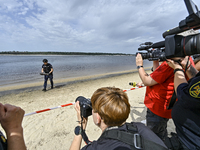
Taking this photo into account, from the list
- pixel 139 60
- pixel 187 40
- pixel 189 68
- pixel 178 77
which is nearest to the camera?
pixel 187 40

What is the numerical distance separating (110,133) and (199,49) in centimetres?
102

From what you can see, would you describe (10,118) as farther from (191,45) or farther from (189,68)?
(189,68)

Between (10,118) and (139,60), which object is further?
(139,60)

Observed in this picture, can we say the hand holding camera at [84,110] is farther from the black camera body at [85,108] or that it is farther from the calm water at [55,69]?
the calm water at [55,69]

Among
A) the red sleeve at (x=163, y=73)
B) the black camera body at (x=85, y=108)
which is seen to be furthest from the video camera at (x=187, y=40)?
the black camera body at (x=85, y=108)

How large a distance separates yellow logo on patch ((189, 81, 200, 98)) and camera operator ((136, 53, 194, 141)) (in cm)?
81

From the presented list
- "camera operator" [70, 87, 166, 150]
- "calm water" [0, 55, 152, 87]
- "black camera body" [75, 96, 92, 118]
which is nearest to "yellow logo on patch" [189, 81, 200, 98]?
"camera operator" [70, 87, 166, 150]

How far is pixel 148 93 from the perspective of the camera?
6.84ft

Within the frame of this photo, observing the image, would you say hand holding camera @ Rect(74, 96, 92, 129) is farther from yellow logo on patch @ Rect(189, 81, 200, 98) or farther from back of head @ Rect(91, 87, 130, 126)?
yellow logo on patch @ Rect(189, 81, 200, 98)

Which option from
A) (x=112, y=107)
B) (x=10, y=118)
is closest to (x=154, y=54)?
(x=112, y=107)

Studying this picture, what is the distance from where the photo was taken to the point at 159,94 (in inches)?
73.6

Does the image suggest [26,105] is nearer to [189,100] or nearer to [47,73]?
[47,73]

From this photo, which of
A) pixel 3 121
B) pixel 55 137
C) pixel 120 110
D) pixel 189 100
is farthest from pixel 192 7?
pixel 55 137

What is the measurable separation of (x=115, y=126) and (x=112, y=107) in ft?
0.60
